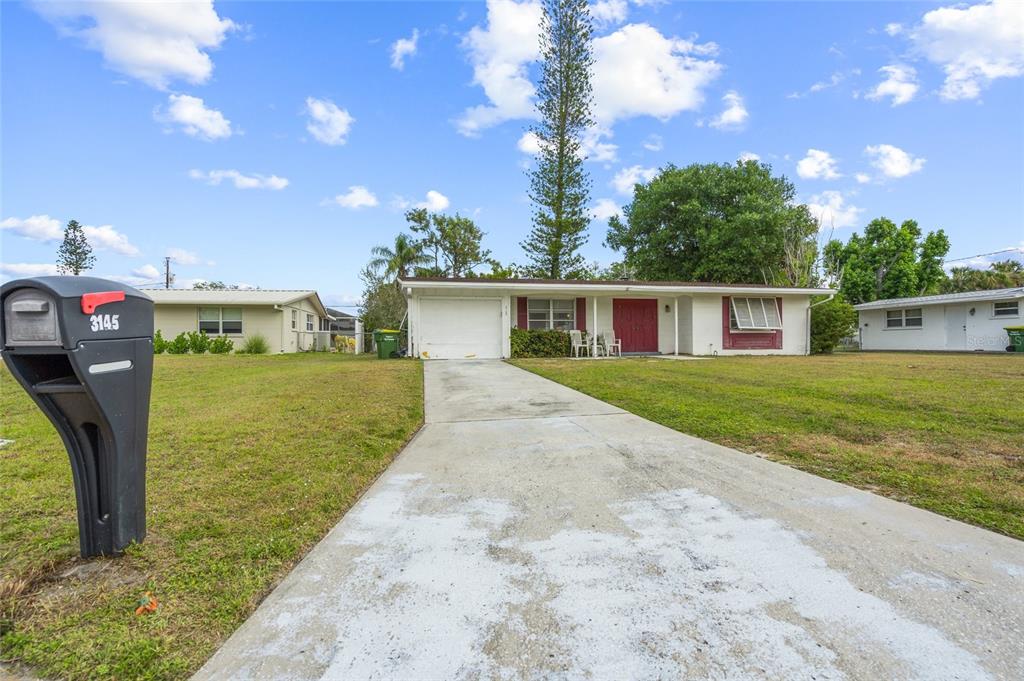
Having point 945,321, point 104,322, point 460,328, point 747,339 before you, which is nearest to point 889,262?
point 945,321

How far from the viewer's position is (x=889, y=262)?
2927 cm

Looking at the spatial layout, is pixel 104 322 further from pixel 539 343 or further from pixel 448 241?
pixel 448 241

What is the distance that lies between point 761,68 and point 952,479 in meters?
16.5

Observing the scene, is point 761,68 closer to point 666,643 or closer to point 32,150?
point 666,643

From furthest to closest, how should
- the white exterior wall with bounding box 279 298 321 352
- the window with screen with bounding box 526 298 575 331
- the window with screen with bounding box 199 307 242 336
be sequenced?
the white exterior wall with bounding box 279 298 321 352 → the window with screen with bounding box 199 307 242 336 → the window with screen with bounding box 526 298 575 331

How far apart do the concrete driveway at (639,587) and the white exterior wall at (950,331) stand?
23632 millimetres

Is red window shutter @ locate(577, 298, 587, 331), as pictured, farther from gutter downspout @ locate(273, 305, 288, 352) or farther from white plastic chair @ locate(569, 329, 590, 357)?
gutter downspout @ locate(273, 305, 288, 352)

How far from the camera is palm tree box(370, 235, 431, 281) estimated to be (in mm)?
28922

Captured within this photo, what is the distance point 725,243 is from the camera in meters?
25.9

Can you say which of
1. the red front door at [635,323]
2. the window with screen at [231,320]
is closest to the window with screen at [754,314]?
the red front door at [635,323]

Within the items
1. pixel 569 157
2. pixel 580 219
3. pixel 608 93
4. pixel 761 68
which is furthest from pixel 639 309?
pixel 608 93

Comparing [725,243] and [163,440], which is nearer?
[163,440]

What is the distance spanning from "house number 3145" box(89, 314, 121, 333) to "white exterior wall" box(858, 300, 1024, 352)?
27.1 metres

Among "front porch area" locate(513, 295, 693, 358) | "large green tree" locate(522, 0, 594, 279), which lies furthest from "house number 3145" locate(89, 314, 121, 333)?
"large green tree" locate(522, 0, 594, 279)
